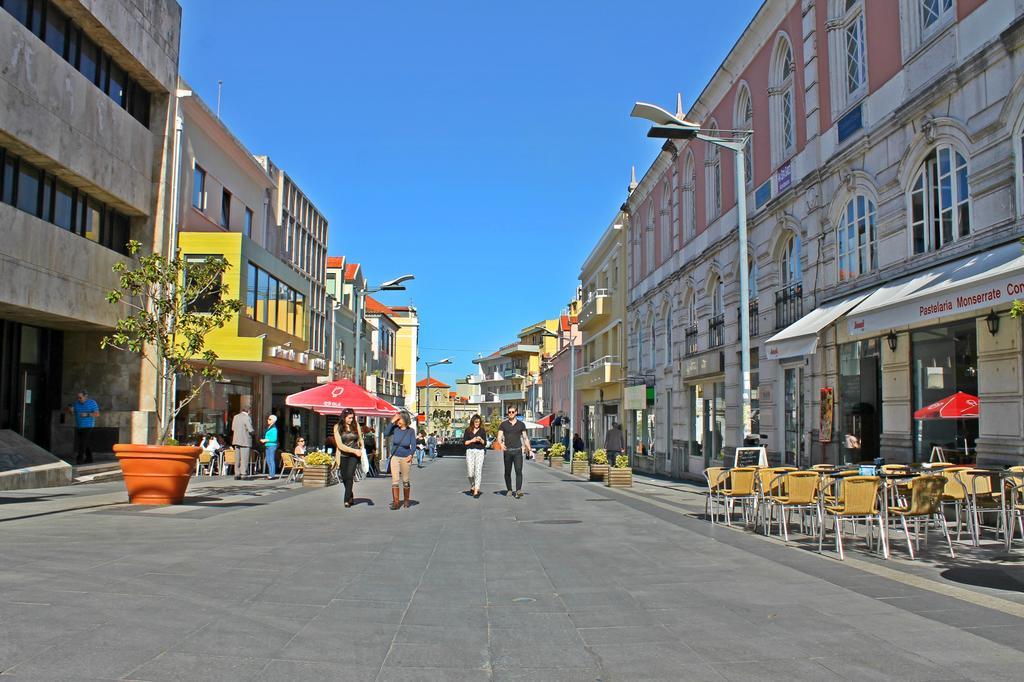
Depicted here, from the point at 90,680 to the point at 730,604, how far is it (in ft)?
14.5

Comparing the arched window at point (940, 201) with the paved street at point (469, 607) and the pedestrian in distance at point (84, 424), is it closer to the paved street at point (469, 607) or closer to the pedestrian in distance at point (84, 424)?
the paved street at point (469, 607)

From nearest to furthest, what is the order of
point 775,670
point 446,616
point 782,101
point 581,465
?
1. point 775,670
2. point 446,616
3. point 782,101
4. point 581,465

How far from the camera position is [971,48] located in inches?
496

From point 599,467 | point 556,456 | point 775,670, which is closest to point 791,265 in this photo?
point 599,467

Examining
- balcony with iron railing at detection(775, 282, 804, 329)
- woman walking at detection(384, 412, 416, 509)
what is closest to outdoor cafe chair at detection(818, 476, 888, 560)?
woman walking at detection(384, 412, 416, 509)

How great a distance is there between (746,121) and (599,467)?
1071 centimetres

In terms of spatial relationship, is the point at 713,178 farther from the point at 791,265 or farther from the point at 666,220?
the point at 791,265

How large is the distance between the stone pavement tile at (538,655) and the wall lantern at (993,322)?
9.28 metres

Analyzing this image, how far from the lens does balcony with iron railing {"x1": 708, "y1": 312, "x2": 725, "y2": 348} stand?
1006 inches

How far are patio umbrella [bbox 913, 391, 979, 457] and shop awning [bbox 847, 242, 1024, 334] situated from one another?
158 centimetres

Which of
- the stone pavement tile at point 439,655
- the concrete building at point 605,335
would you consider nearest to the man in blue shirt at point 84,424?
the stone pavement tile at point 439,655

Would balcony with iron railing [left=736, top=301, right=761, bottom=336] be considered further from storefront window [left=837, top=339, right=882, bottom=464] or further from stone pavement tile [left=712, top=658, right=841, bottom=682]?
stone pavement tile [left=712, top=658, right=841, bottom=682]

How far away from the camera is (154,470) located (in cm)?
1303

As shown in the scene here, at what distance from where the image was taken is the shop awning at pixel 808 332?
1551 centimetres
